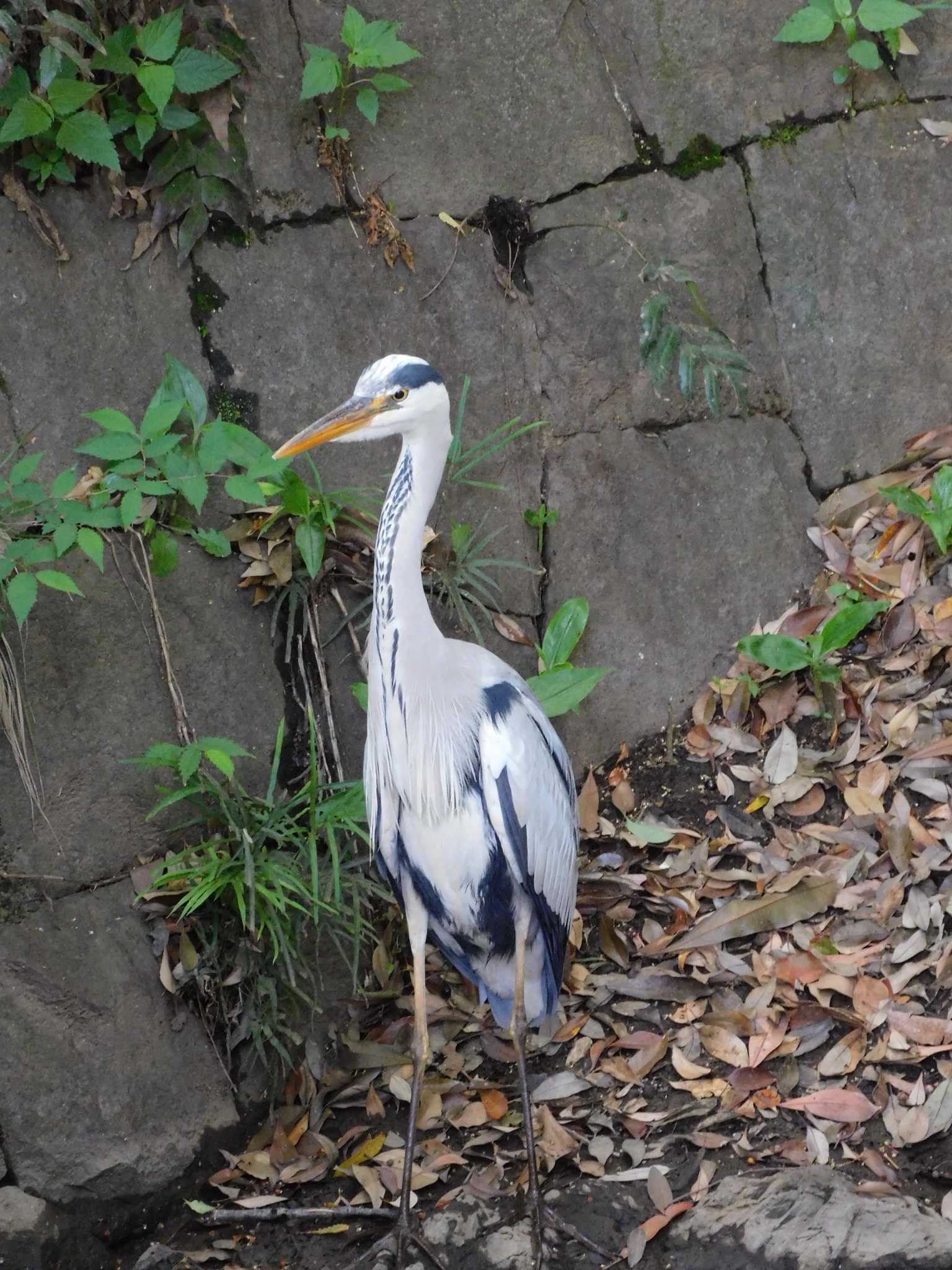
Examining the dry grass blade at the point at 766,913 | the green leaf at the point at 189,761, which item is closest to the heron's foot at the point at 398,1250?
the dry grass blade at the point at 766,913

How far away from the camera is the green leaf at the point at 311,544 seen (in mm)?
3688

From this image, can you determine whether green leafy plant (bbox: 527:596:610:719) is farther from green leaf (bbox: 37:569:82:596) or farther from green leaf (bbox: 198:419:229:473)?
green leaf (bbox: 37:569:82:596)

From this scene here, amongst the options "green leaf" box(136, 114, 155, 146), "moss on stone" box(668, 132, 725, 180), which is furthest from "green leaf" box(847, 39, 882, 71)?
"green leaf" box(136, 114, 155, 146)

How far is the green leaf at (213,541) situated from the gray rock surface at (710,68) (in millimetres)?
2064

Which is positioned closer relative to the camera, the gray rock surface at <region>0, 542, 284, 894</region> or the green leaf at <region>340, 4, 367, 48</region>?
the gray rock surface at <region>0, 542, 284, 894</region>

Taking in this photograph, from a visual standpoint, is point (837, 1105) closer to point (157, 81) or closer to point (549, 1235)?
point (549, 1235)

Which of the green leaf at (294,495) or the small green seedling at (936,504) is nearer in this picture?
the green leaf at (294,495)

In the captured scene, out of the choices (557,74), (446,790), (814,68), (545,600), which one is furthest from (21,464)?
(814,68)

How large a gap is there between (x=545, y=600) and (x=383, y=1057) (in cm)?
150

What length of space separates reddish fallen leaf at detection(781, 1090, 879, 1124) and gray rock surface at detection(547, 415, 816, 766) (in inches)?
53.7

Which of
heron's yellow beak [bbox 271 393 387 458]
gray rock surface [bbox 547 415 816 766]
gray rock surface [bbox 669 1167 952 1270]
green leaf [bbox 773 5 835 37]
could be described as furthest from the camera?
Answer: green leaf [bbox 773 5 835 37]

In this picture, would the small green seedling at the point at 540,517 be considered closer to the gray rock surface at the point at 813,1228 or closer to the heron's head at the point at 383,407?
the heron's head at the point at 383,407

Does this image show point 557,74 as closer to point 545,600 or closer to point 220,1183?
point 545,600

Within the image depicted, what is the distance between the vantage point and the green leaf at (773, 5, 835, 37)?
14.5ft
